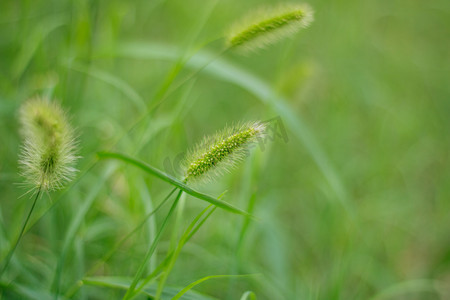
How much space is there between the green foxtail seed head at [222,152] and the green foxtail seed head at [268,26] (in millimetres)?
513

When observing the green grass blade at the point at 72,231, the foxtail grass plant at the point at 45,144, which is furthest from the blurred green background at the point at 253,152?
the foxtail grass plant at the point at 45,144

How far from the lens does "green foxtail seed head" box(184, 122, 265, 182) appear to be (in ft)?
3.62

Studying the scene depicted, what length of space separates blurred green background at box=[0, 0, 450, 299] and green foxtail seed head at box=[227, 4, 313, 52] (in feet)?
0.49

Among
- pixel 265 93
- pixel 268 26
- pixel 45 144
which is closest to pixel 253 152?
pixel 265 93

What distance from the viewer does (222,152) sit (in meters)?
1.12

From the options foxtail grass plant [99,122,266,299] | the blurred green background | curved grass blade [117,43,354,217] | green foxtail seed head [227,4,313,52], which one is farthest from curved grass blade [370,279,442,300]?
green foxtail seed head [227,4,313,52]

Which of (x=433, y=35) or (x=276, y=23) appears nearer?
(x=276, y=23)

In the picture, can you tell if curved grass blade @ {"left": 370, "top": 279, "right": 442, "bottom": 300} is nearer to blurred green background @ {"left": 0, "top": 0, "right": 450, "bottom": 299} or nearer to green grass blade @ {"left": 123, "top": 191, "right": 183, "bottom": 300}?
blurred green background @ {"left": 0, "top": 0, "right": 450, "bottom": 299}

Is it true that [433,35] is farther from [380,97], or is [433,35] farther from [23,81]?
[23,81]

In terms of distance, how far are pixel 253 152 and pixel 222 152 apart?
0.90 metres

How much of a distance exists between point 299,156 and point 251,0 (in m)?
2.34

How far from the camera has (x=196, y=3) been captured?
441 centimetres

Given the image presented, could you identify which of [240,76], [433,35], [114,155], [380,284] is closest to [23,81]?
[240,76]

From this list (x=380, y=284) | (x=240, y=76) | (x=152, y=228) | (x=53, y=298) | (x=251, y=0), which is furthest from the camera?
(x=251, y=0)
